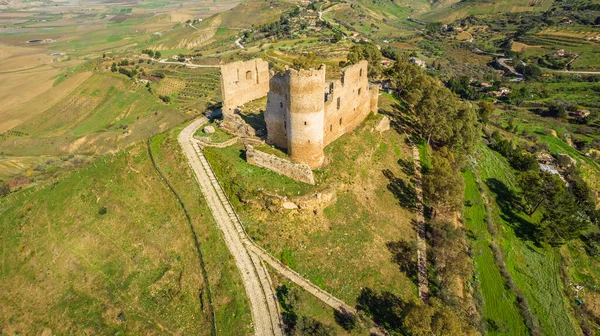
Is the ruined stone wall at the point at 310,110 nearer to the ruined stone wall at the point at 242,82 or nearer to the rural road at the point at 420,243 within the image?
the ruined stone wall at the point at 242,82

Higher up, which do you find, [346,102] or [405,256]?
[346,102]

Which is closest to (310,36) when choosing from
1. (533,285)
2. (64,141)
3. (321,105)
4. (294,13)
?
(294,13)

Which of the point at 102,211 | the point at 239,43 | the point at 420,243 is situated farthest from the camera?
the point at 239,43

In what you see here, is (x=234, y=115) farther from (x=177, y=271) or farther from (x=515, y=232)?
(x=515, y=232)

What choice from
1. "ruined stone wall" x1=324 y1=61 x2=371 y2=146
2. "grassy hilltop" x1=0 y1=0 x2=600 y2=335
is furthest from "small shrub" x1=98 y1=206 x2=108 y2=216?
"ruined stone wall" x1=324 y1=61 x2=371 y2=146

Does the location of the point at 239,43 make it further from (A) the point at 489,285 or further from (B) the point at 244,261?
(A) the point at 489,285

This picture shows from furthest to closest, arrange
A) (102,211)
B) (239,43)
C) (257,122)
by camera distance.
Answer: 1. (239,43)
2. (257,122)
3. (102,211)

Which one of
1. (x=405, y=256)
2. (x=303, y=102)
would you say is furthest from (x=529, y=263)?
(x=303, y=102)
